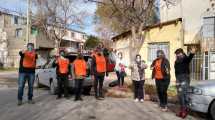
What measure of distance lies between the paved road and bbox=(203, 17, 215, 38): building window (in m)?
12.8

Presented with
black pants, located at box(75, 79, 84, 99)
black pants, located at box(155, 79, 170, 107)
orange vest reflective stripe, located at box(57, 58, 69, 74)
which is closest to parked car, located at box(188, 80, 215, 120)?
black pants, located at box(155, 79, 170, 107)

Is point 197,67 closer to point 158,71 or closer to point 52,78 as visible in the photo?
point 52,78

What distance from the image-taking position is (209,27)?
25938 mm

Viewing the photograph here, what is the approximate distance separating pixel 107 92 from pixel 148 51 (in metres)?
13.2

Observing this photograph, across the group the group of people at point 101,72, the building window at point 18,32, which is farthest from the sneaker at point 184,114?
the building window at point 18,32

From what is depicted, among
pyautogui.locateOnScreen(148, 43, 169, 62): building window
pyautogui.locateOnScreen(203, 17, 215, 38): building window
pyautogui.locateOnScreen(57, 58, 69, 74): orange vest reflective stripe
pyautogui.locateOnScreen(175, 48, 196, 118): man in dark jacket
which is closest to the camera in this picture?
pyautogui.locateOnScreen(175, 48, 196, 118): man in dark jacket

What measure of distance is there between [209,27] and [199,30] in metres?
1.19

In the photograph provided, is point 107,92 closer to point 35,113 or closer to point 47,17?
point 35,113

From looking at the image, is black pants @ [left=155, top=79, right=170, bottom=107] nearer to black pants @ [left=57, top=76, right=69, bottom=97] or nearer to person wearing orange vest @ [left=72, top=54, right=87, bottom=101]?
person wearing orange vest @ [left=72, top=54, right=87, bottom=101]

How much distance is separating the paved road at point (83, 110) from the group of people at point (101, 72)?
438 mm

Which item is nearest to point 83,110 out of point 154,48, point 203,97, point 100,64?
point 100,64

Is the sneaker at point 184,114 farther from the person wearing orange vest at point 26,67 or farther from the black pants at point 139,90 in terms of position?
the person wearing orange vest at point 26,67

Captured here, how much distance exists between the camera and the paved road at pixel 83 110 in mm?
10814

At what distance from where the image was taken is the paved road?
1081cm
